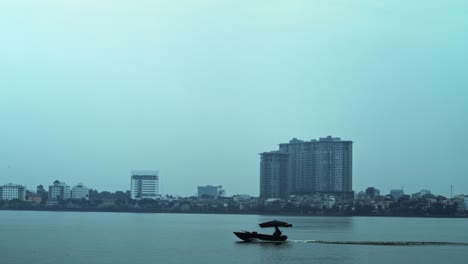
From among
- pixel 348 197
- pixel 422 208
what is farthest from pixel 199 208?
pixel 422 208

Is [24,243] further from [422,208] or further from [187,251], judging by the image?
[422,208]

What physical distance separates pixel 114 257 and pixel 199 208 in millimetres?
159059

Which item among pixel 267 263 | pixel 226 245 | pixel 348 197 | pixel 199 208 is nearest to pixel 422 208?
pixel 348 197

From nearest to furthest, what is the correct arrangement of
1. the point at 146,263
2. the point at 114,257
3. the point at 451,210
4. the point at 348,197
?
the point at 146,263 → the point at 114,257 → the point at 451,210 → the point at 348,197

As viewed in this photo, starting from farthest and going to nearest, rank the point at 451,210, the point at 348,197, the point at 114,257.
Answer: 1. the point at 348,197
2. the point at 451,210
3. the point at 114,257

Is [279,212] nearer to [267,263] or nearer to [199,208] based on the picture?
[199,208]

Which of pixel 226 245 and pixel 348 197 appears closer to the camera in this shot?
pixel 226 245

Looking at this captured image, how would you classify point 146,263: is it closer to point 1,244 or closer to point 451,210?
point 1,244

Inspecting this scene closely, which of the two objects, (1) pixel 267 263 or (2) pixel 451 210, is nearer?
(1) pixel 267 263

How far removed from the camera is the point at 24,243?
2005 inches

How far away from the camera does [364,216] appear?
17138cm

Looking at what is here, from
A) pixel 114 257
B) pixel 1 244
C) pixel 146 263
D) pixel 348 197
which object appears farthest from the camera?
pixel 348 197

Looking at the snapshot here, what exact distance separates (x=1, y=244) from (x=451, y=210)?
13668 centimetres

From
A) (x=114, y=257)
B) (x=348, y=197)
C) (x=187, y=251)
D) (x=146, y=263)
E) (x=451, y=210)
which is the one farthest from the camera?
(x=348, y=197)
